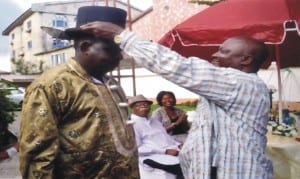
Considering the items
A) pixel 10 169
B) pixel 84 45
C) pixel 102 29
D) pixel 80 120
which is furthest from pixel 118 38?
pixel 10 169

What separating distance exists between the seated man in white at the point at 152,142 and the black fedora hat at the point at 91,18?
252cm

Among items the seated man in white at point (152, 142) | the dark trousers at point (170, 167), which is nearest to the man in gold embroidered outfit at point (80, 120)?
the dark trousers at point (170, 167)

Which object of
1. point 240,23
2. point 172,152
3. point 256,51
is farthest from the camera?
point 172,152

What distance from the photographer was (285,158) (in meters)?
4.33

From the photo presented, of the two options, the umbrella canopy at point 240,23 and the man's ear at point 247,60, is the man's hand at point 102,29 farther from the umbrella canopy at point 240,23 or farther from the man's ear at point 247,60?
the umbrella canopy at point 240,23

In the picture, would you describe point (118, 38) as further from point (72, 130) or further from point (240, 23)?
point (240, 23)

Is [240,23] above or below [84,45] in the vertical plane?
above

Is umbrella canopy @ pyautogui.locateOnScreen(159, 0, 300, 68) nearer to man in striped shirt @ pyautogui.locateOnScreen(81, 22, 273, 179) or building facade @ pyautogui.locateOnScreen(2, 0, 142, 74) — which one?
man in striped shirt @ pyautogui.locateOnScreen(81, 22, 273, 179)

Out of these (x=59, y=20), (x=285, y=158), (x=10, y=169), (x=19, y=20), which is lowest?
(x=10, y=169)

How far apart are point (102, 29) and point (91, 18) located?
20 centimetres

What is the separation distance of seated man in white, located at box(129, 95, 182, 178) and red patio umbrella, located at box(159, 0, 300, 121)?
29.6 inches

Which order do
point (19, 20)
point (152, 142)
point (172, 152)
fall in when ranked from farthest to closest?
point (19, 20)
point (152, 142)
point (172, 152)

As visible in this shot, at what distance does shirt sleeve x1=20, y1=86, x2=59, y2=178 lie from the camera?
1951mm

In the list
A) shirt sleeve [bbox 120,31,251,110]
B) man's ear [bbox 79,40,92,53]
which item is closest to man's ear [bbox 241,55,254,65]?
shirt sleeve [bbox 120,31,251,110]
